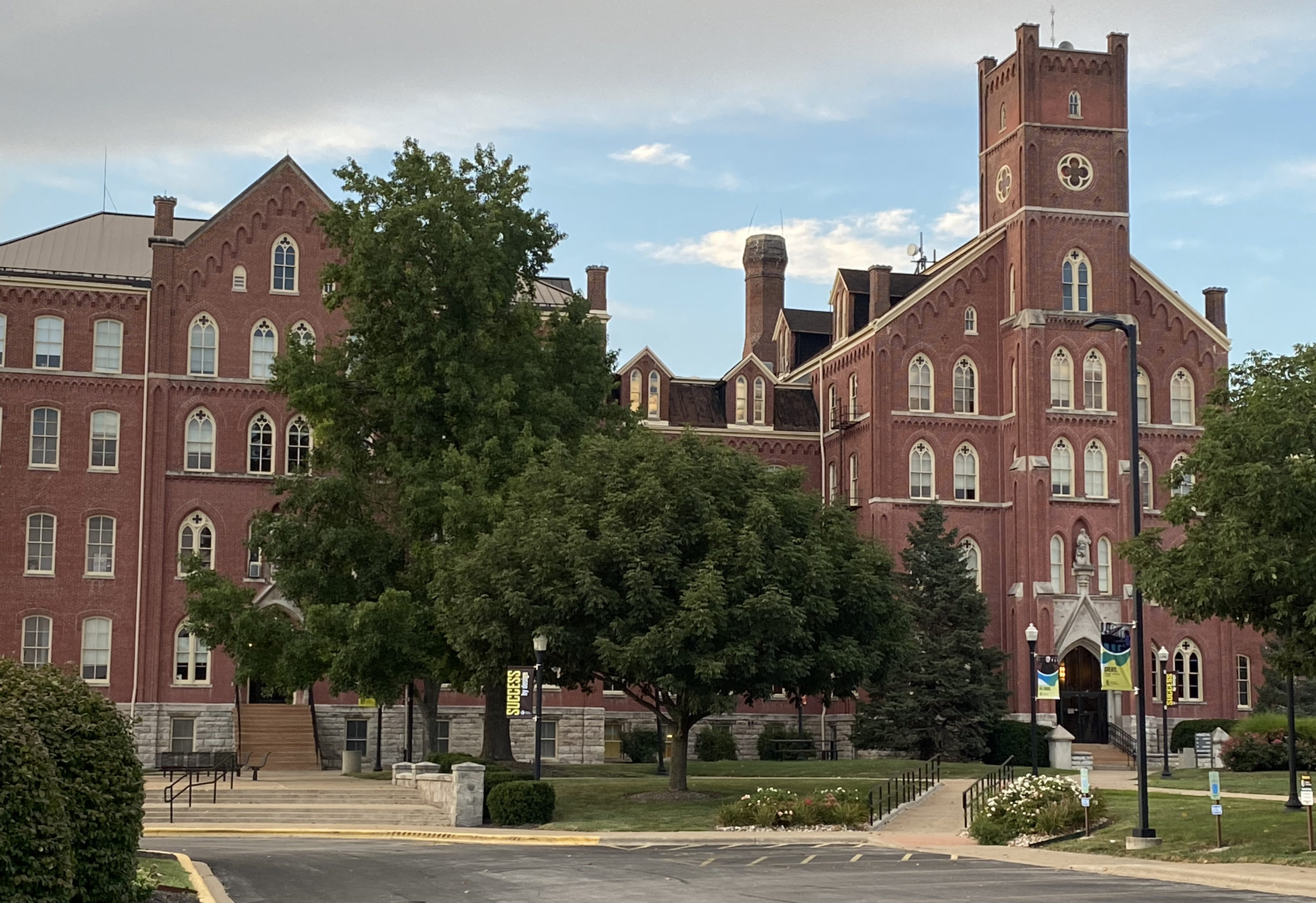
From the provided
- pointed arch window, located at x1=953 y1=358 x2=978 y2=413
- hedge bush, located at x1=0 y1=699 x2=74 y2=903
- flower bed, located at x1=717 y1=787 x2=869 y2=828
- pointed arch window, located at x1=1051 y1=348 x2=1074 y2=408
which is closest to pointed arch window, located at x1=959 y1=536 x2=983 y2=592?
pointed arch window, located at x1=953 y1=358 x2=978 y2=413

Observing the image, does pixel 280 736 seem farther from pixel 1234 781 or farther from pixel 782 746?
pixel 1234 781

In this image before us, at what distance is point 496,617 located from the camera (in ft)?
122

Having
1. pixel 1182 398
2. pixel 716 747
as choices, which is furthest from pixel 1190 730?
pixel 716 747

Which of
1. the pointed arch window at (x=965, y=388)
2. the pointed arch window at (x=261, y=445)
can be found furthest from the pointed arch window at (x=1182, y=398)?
the pointed arch window at (x=261, y=445)

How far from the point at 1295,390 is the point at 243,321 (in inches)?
1530

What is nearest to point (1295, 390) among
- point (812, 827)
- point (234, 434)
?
point (812, 827)

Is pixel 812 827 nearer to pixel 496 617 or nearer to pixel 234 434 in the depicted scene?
pixel 496 617

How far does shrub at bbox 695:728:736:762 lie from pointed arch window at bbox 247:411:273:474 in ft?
58.1

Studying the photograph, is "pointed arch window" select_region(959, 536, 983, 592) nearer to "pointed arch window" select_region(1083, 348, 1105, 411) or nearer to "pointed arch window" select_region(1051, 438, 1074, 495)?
"pointed arch window" select_region(1051, 438, 1074, 495)

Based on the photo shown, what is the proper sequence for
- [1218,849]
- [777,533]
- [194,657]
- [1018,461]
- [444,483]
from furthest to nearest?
[1018,461]
[194,657]
[444,483]
[777,533]
[1218,849]

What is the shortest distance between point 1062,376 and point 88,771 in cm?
5063

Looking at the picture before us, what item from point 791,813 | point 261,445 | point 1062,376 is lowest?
point 791,813

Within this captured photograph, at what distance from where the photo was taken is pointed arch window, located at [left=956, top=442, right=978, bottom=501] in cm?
6209

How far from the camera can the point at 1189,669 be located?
61.8 m
